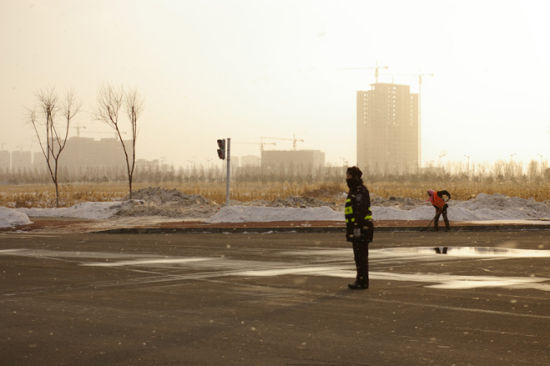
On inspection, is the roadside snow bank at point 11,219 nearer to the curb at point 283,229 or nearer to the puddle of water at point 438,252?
the curb at point 283,229

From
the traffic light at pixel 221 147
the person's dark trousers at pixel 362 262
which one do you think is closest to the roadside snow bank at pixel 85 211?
the traffic light at pixel 221 147

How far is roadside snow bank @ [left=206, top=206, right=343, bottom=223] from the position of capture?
34562mm

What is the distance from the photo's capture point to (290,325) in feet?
31.4

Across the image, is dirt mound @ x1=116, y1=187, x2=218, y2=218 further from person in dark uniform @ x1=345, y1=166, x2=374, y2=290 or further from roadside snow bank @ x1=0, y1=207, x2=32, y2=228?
person in dark uniform @ x1=345, y1=166, x2=374, y2=290

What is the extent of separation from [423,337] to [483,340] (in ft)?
2.04

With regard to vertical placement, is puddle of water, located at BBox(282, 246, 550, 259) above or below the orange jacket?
below

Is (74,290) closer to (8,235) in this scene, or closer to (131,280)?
(131,280)

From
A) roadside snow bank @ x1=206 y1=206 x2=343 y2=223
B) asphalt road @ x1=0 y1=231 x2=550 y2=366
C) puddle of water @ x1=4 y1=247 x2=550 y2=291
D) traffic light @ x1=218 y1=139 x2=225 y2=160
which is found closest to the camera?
asphalt road @ x1=0 y1=231 x2=550 y2=366

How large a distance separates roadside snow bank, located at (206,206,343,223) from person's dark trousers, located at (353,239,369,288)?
21.3m

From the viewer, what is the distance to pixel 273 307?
36.1 ft

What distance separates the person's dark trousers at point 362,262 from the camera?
12.9 metres

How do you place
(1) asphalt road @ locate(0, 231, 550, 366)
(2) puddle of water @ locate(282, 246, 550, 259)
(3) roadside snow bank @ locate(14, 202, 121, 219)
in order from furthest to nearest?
(3) roadside snow bank @ locate(14, 202, 121, 219) < (2) puddle of water @ locate(282, 246, 550, 259) < (1) asphalt road @ locate(0, 231, 550, 366)

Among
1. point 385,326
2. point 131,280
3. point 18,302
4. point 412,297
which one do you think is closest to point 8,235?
point 131,280

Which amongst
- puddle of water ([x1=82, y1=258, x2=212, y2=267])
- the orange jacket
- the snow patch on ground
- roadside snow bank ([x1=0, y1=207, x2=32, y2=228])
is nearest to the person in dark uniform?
puddle of water ([x1=82, y1=258, x2=212, y2=267])
